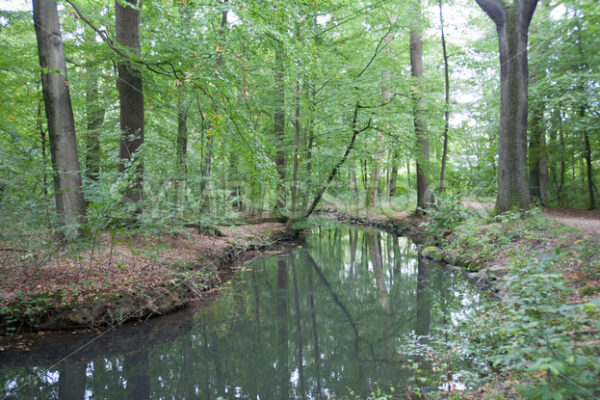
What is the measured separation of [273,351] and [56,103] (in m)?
5.59

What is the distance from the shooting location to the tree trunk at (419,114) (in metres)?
10.1

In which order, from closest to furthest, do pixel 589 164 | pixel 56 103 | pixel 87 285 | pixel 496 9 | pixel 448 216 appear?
pixel 87 285, pixel 56 103, pixel 496 9, pixel 448 216, pixel 589 164

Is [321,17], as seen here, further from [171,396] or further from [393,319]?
[171,396]

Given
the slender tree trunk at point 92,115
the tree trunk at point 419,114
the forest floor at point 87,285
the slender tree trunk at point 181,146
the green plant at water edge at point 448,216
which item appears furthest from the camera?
the tree trunk at point 419,114

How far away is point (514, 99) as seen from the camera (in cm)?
764

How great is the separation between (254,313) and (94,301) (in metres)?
2.30

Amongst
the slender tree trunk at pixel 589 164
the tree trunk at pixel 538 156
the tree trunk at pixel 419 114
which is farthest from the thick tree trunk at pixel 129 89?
the slender tree trunk at pixel 589 164

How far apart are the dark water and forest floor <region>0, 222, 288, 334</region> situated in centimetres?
27

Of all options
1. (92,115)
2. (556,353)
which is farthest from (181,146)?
(556,353)

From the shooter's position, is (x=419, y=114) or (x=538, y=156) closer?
(x=419, y=114)

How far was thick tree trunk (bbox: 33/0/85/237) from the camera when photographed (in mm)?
5750

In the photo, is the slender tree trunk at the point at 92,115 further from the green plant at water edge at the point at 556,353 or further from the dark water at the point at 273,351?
the green plant at water edge at the point at 556,353

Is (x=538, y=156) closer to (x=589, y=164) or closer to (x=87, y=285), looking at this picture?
(x=589, y=164)

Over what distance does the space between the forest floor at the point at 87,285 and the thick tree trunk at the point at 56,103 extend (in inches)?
37.7
